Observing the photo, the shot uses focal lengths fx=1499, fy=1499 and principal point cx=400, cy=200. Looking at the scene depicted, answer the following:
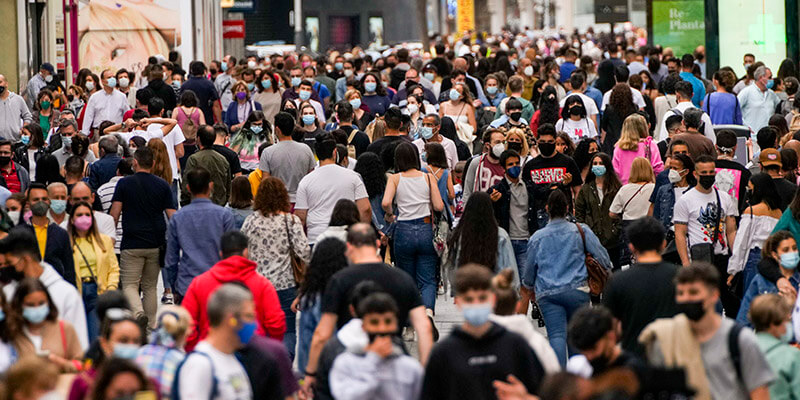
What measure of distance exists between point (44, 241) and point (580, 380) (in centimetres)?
575

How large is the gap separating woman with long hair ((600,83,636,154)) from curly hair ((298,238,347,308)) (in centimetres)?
849

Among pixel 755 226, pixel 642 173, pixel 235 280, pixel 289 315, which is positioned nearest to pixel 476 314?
Answer: pixel 235 280

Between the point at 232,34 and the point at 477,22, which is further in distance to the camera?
the point at 477,22

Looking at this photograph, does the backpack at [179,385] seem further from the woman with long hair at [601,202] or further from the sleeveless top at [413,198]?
the woman with long hair at [601,202]

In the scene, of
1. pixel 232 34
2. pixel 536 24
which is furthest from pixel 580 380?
pixel 536 24

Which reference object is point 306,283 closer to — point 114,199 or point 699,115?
point 114,199

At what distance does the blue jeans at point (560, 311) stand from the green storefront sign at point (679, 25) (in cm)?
2301

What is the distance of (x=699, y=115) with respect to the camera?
1354cm

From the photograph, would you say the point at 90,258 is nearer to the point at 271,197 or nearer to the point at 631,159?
the point at 271,197

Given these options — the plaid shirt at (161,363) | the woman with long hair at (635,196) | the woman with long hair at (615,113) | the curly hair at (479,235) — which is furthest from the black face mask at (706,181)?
the woman with long hair at (615,113)

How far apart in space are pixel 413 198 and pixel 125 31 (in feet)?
69.7

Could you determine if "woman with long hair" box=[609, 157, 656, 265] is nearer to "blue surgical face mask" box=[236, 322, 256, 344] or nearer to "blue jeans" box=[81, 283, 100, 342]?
"blue jeans" box=[81, 283, 100, 342]

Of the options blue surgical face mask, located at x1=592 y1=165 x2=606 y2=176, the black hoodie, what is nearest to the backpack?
the black hoodie

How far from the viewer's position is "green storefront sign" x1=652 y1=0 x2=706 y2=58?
32156 mm
